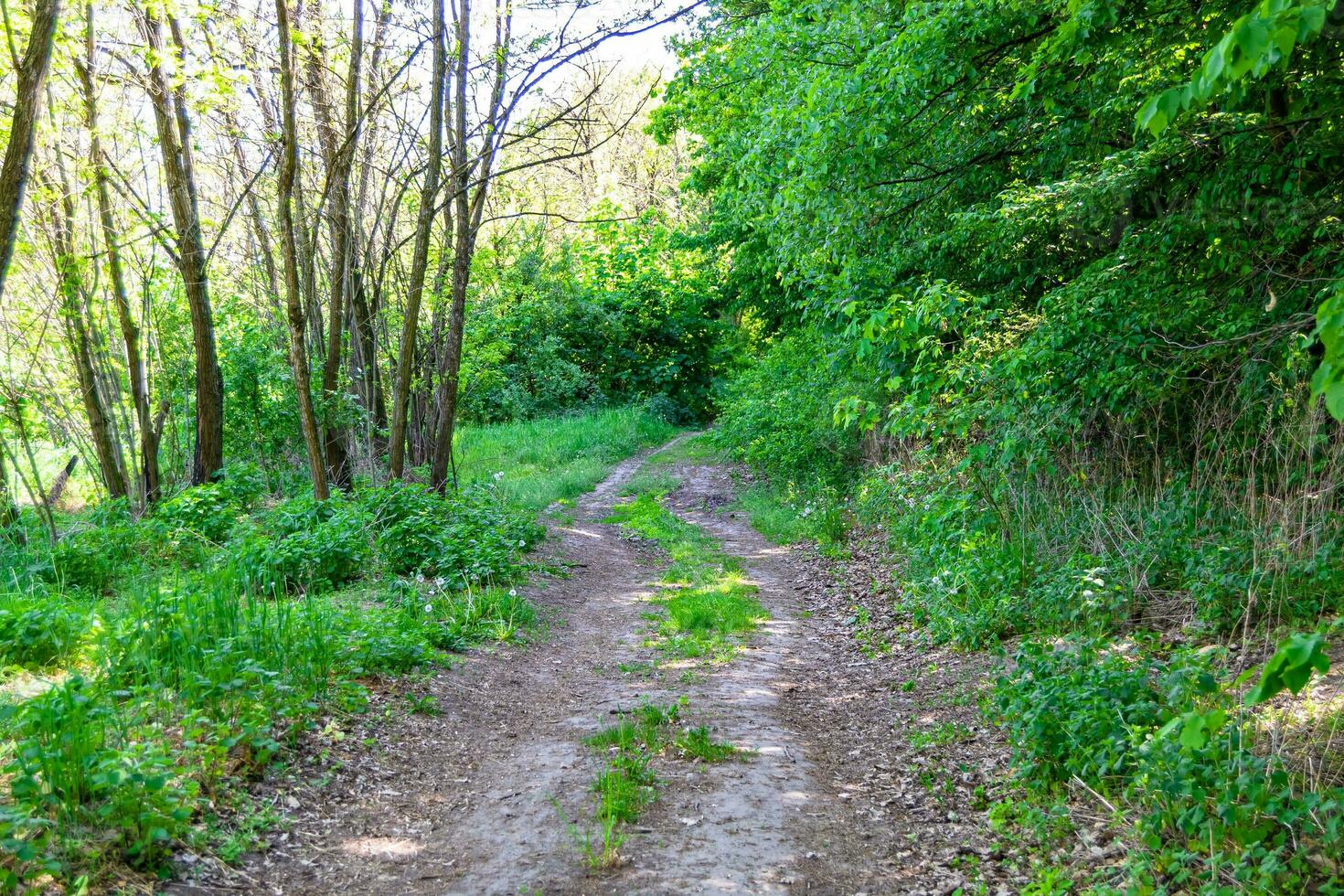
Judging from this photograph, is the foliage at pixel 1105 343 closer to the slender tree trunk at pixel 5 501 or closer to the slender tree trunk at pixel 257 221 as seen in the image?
the slender tree trunk at pixel 257 221

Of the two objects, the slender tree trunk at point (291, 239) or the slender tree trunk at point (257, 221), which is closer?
the slender tree trunk at point (291, 239)

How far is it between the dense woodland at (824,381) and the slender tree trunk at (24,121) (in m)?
0.03

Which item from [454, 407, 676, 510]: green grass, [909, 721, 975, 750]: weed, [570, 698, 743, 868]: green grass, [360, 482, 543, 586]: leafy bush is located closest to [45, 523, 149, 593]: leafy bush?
[360, 482, 543, 586]: leafy bush

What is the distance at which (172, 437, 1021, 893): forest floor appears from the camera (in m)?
3.78

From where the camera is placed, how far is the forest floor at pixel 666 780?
12.4 feet

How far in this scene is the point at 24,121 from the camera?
5047mm

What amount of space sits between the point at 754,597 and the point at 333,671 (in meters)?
4.63

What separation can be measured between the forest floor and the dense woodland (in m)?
0.29

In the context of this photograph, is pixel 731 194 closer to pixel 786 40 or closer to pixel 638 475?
pixel 786 40

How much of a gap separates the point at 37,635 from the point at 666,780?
3.77 m

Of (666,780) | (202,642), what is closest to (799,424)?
(666,780)

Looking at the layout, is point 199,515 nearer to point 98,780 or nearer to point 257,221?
point 257,221

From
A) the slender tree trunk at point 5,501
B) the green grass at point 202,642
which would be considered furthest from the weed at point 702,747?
the slender tree trunk at point 5,501

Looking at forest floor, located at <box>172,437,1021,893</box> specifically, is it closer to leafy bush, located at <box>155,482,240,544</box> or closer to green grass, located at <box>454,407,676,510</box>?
leafy bush, located at <box>155,482,240,544</box>
